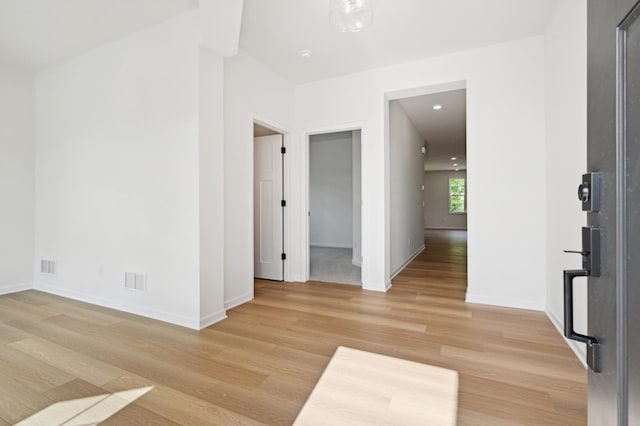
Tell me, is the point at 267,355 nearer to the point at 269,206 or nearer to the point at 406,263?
the point at 269,206

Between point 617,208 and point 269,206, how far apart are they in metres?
4.02

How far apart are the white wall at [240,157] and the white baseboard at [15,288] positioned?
3022 millimetres

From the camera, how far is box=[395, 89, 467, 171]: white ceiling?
4.72m

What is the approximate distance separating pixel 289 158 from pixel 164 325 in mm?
2603

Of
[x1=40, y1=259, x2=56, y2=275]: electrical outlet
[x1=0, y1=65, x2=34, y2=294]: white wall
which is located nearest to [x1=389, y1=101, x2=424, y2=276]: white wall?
[x1=40, y1=259, x2=56, y2=275]: electrical outlet

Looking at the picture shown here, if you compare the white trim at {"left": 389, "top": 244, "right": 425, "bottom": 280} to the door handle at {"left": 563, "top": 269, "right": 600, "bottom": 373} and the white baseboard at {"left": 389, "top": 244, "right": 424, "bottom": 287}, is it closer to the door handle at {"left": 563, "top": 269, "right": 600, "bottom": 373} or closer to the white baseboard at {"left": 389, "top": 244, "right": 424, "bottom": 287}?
the white baseboard at {"left": 389, "top": 244, "right": 424, "bottom": 287}

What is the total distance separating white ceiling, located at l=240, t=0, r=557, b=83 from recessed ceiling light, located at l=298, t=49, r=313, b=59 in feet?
0.16

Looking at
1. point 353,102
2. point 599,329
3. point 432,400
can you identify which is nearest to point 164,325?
point 432,400

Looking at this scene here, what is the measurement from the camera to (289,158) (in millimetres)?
4270

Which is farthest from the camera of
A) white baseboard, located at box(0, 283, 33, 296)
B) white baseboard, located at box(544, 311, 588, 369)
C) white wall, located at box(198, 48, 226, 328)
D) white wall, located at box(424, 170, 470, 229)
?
white wall, located at box(424, 170, 470, 229)

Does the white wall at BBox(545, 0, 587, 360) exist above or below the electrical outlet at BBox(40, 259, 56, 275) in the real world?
above

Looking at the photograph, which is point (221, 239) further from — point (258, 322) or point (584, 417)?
point (584, 417)

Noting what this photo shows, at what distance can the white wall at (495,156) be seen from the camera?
3.08m

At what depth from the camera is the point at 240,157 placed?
3.32 m
